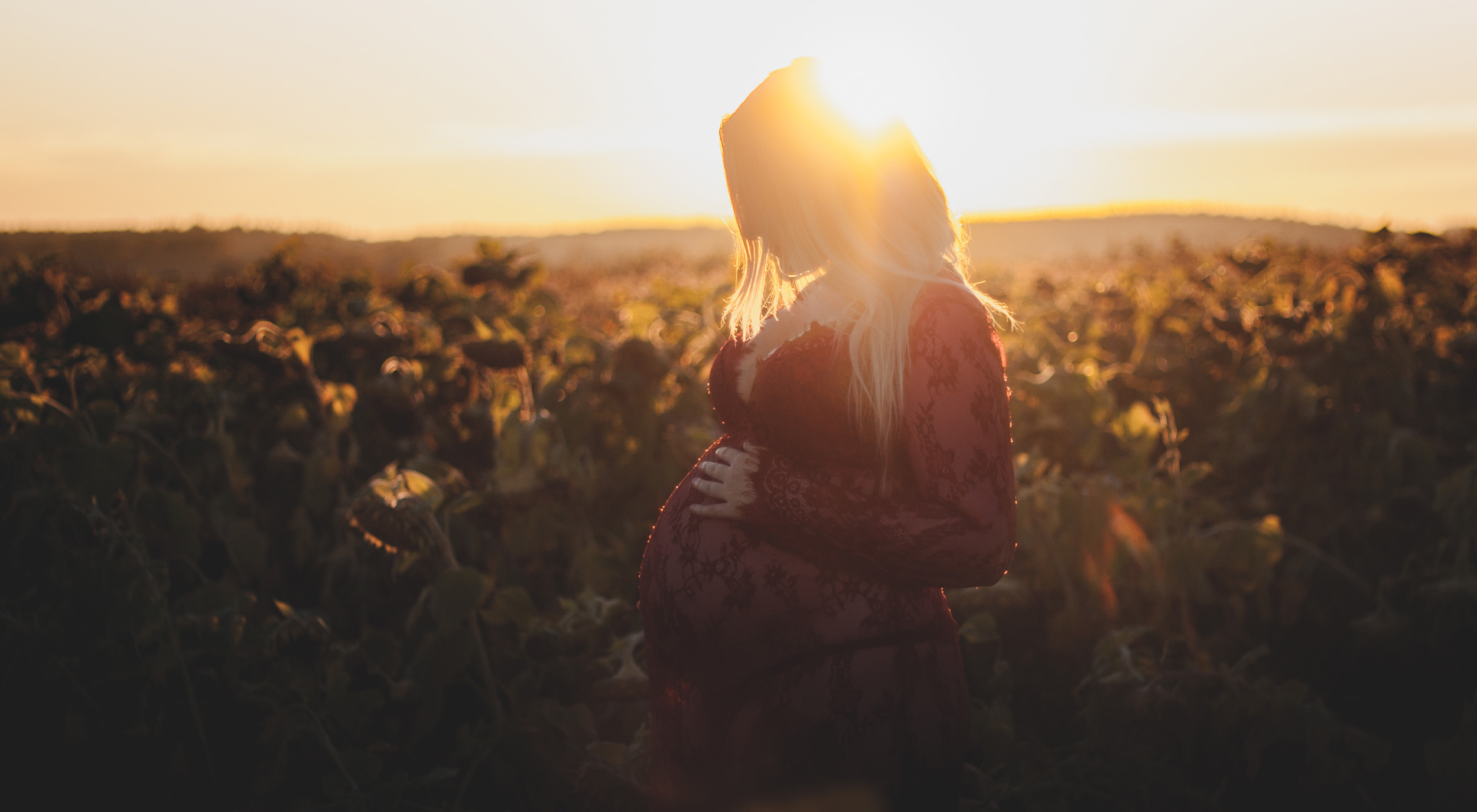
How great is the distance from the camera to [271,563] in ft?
12.6

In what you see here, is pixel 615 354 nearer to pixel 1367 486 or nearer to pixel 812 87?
pixel 812 87

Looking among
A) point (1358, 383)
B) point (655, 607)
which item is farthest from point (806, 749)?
point (1358, 383)

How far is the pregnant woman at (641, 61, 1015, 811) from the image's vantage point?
161cm

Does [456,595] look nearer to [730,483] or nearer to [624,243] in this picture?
[730,483]

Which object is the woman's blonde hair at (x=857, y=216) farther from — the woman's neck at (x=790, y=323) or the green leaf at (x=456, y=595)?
the green leaf at (x=456, y=595)

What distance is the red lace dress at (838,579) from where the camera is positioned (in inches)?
62.7

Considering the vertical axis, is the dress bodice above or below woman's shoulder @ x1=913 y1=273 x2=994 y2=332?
below

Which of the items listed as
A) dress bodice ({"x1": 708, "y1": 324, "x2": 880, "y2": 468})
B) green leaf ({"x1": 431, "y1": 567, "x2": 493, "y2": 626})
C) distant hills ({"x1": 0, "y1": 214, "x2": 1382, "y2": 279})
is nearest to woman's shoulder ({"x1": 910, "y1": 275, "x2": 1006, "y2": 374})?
dress bodice ({"x1": 708, "y1": 324, "x2": 880, "y2": 468})

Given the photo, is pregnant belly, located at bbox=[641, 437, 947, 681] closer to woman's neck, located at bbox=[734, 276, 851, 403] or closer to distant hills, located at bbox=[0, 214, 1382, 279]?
woman's neck, located at bbox=[734, 276, 851, 403]

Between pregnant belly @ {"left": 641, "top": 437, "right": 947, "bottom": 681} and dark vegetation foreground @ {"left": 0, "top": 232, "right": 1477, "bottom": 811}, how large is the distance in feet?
2.14

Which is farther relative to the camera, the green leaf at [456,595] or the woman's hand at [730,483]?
the green leaf at [456,595]

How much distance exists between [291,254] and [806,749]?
4514 millimetres

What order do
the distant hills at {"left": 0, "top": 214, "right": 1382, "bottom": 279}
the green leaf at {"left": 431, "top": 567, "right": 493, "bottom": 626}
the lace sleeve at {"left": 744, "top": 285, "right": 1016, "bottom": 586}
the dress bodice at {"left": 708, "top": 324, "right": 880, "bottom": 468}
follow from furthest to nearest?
the distant hills at {"left": 0, "top": 214, "right": 1382, "bottom": 279} < the green leaf at {"left": 431, "top": 567, "right": 493, "bottom": 626} < the dress bodice at {"left": 708, "top": 324, "right": 880, "bottom": 468} < the lace sleeve at {"left": 744, "top": 285, "right": 1016, "bottom": 586}

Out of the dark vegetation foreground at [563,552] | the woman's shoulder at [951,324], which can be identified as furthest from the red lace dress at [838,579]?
the dark vegetation foreground at [563,552]
